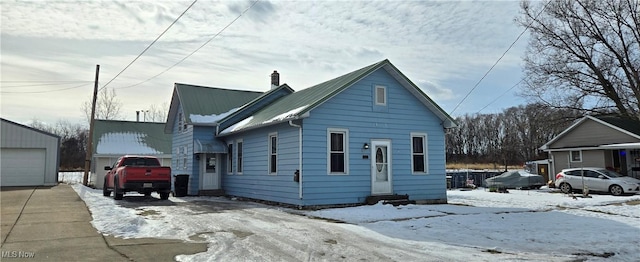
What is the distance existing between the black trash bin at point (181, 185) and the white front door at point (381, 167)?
9.25m

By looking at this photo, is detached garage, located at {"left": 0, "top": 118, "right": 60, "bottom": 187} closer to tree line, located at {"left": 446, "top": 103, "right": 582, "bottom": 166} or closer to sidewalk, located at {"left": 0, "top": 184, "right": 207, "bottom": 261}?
sidewalk, located at {"left": 0, "top": 184, "right": 207, "bottom": 261}

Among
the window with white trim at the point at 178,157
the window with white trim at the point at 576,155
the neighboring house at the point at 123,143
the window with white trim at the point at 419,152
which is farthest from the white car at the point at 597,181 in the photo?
the neighboring house at the point at 123,143

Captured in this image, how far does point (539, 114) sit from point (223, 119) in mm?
23917

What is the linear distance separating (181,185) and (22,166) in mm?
15385

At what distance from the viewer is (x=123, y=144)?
A: 33.6 metres

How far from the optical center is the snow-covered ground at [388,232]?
746cm

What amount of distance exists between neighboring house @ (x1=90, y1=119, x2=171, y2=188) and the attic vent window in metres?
22.6

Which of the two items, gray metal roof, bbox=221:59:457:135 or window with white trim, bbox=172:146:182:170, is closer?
gray metal roof, bbox=221:59:457:135

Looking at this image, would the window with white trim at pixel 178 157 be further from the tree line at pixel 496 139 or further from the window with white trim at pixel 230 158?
the tree line at pixel 496 139

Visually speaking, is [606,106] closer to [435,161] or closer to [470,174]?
[470,174]

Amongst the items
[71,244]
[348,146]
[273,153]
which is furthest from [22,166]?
[71,244]

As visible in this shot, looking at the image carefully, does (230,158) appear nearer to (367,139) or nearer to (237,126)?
(237,126)

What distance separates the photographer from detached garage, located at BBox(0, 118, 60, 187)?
2809 cm

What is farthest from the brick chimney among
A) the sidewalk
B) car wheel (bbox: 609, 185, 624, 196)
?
car wheel (bbox: 609, 185, 624, 196)
